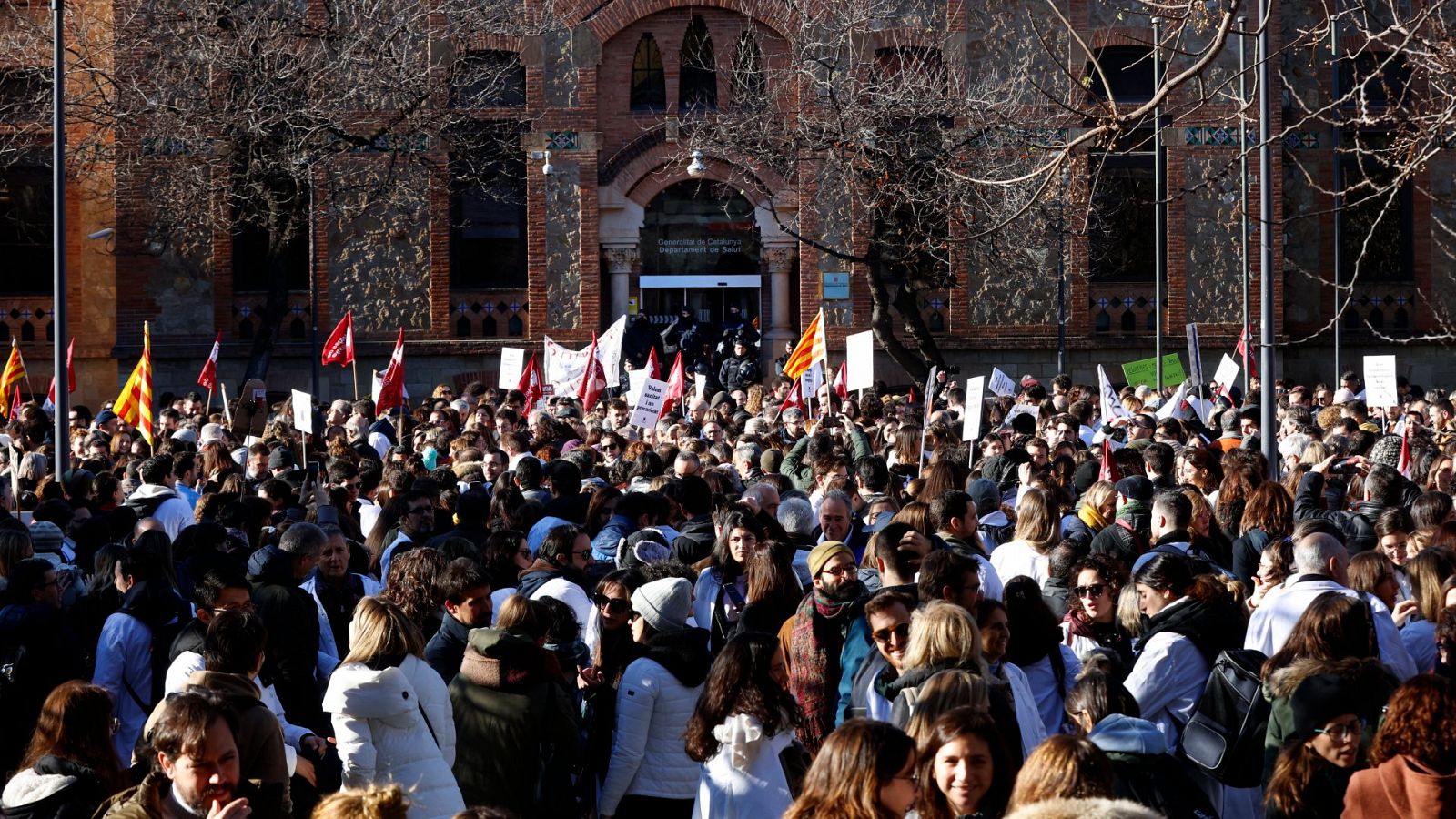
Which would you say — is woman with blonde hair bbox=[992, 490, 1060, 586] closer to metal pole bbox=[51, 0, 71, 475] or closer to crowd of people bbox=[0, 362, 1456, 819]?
crowd of people bbox=[0, 362, 1456, 819]

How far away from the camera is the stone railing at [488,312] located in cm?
3161

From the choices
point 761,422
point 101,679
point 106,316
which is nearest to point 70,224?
point 106,316

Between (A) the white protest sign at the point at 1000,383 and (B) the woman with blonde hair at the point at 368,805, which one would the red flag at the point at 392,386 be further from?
(B) the woman with blonde hair at the point at 368,805

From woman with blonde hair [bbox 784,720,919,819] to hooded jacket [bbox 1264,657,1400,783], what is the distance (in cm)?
165

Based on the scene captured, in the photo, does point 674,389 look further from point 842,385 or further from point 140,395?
point 140,395

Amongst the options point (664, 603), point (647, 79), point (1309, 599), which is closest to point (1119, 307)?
point (647, 79)

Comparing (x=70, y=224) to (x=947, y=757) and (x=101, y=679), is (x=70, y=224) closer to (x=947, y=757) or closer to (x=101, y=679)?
(x=101, y=679)

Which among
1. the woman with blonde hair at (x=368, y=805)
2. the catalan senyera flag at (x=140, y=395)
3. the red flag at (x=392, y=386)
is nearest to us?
the woman with blonde hair at (x=368, y=805)

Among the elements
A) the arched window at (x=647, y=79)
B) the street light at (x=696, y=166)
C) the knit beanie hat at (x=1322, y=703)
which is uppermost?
the arched window at (x=647, y=79)

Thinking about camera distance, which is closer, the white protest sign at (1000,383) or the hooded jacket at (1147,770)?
the hooded jacket at (1147,770)

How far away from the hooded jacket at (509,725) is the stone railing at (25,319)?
2608 centimetres

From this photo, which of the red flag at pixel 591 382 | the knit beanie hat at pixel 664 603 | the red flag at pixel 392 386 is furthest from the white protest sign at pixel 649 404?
the knit beanie hat at pixel 664 603

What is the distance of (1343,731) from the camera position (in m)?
6.11

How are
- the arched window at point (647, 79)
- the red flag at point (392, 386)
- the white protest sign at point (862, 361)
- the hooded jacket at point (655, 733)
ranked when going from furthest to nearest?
the arched window at point (647, 79) < the red flag at point (392, 386) < the white protest sign at point (862, 361) < the hooded jacket at point (655, 733)
